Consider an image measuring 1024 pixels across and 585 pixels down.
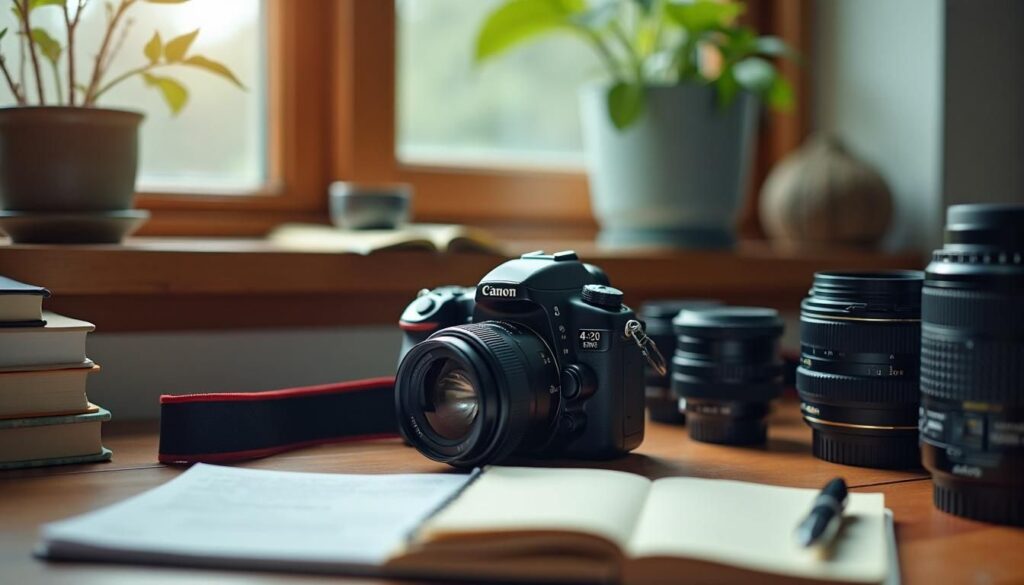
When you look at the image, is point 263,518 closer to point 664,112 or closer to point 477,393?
point 477,393

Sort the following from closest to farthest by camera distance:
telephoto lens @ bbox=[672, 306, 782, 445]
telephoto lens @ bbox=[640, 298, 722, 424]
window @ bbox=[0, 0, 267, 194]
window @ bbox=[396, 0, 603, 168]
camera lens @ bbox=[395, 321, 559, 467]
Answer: camera lens @ bbox=[395, 321, 559, 467], telephoto lens @ bbox=[672, 306, 782, 445], telephoto lens @ bbox=[640, 298, 722, 424], window @ bbox=[0, 0, 267, 194], window @ bbox=[396, 0, 603, 168]

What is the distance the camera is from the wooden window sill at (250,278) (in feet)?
3.41

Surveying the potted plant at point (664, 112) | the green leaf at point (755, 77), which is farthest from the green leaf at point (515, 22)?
the green leaf at point (755, 77)

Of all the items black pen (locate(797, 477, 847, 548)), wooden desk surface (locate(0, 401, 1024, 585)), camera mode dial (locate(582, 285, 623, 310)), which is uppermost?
camera mode dial (locate(582, 285, 623, 310))

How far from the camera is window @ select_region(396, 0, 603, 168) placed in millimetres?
1475

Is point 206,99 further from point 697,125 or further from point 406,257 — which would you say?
point 697,125

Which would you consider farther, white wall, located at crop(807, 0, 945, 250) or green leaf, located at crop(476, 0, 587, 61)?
white wall, located at crop(807, 0, 945, 250)

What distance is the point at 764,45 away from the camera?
1431mm

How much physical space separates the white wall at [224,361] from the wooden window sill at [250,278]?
0.02 m

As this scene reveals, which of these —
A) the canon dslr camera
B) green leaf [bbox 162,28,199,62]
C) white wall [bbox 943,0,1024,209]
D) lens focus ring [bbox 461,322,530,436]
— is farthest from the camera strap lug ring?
white wall [bbox 943,0,1024,209]

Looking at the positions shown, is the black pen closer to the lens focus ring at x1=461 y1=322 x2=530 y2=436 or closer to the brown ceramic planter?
the lens focus ring at x1=461 y1=322 x2=530 y2=436

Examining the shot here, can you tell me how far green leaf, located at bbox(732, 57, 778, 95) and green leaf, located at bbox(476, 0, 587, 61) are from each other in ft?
0.77

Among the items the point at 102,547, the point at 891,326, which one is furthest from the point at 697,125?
the point at 102,547

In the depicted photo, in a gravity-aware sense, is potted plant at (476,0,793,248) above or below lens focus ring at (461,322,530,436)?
above
